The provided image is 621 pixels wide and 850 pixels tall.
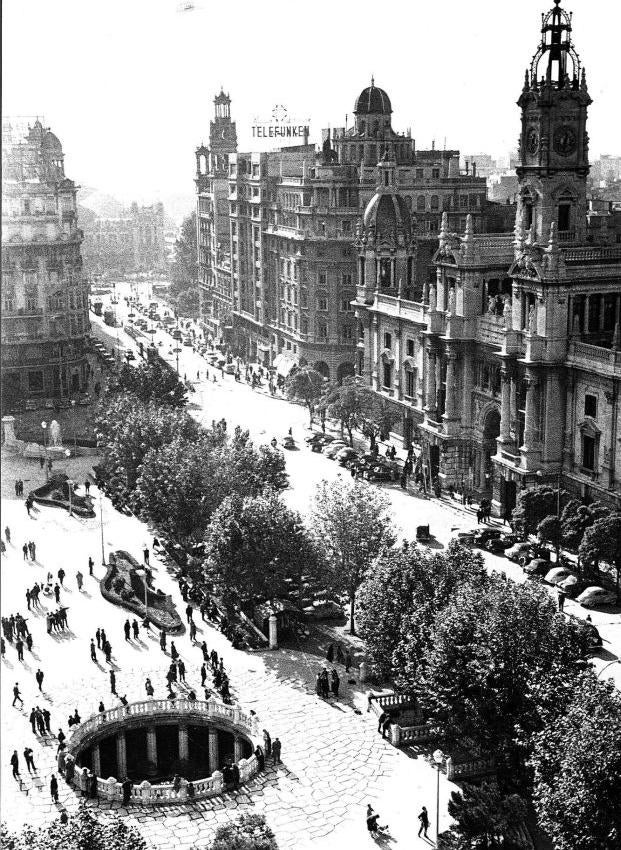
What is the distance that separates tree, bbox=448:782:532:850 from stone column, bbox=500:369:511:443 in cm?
4791

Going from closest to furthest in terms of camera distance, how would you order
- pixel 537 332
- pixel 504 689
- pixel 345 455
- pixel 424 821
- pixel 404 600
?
pixel 424 821 → pixel 504 689 → pixel 404 600 → pixel 537 332 → pixel 345 455

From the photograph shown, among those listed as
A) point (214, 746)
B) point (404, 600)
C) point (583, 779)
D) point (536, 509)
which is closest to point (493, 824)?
point (583, 779)

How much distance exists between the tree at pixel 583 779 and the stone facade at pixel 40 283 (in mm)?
97095

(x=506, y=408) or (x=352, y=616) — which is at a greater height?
(x=506, y=408)

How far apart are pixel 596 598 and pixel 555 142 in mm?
34795

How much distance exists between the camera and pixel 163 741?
194 feet

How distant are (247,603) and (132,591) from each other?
26.8ft

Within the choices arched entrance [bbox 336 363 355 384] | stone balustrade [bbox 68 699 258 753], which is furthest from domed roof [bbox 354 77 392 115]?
stone balustrade [bbox 68 699 258 753]

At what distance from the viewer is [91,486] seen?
103000 millimetres

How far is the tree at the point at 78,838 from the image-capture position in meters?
37.5

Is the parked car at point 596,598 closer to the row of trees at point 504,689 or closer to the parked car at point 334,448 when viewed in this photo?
the row of trees at point 504,689

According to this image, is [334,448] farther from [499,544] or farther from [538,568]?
[538,568]

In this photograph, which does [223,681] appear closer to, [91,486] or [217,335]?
[91,486]

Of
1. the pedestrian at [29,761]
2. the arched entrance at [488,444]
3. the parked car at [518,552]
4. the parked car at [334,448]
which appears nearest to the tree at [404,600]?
the pedestrian at [29,761]
